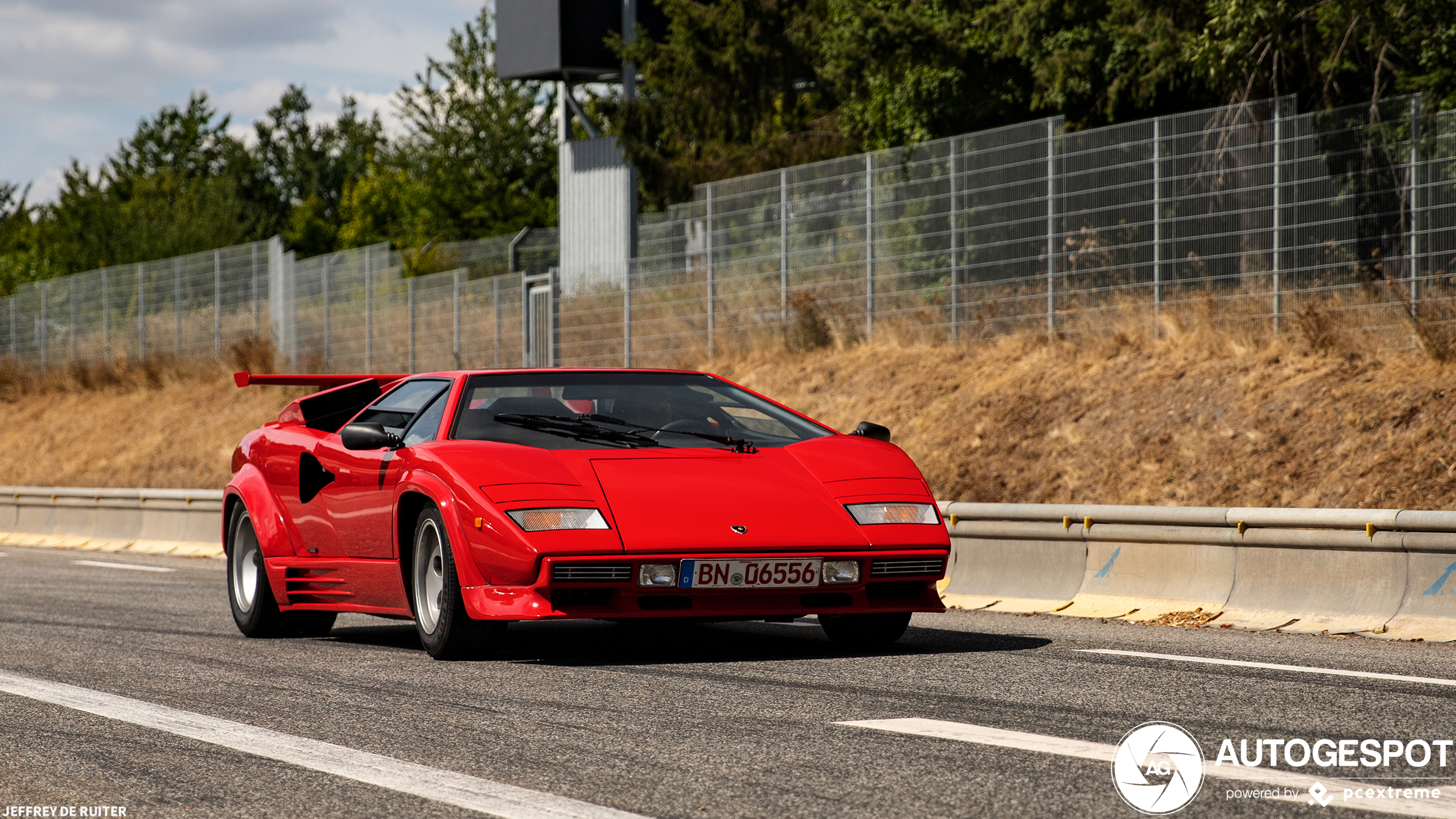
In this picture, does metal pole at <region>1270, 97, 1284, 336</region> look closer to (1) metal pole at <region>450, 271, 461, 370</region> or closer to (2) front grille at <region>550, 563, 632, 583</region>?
(2) front grille at <region>550, 563, 632, 583</region>

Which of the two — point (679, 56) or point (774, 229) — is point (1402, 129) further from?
point (679, 56)

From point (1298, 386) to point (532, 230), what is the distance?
2429 cm

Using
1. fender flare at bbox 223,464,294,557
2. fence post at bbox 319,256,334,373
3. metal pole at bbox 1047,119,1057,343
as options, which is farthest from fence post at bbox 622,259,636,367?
fender flare at bbox 223,464,294,557

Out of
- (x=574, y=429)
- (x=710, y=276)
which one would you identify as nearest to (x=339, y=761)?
(x=574, y=429)

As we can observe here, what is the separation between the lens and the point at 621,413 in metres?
8.23

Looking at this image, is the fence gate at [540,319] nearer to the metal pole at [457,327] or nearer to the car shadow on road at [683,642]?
the metal pole at [457,327]

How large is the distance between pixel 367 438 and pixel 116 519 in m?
15.3

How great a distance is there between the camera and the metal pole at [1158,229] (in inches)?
643

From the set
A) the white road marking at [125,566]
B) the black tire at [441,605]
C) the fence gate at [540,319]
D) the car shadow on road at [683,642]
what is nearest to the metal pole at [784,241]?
the fence gate at [540,319]

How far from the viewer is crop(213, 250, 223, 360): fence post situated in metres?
35.4

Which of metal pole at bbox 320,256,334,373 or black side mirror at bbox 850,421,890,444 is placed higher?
metal pole at bbox 320,256,334,373

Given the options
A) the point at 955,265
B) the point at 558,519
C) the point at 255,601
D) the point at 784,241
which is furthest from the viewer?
the point at 784,241

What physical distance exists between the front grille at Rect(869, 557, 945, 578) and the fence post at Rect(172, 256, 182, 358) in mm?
31415

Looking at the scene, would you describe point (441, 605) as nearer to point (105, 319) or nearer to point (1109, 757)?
point (1109, 757)
